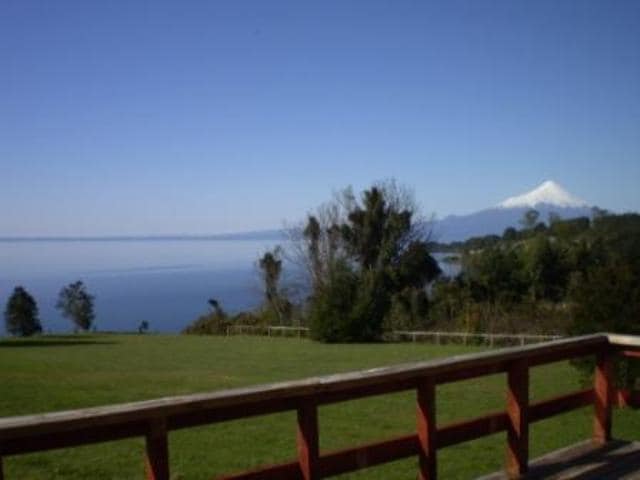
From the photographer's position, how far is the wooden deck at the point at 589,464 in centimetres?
616

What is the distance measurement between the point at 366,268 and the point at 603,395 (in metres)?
57.4

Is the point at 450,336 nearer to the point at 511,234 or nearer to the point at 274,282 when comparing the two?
the point at 274,282

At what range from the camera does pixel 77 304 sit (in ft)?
316

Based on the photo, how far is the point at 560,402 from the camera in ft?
22.4

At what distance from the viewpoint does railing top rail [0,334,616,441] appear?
362 centimetres

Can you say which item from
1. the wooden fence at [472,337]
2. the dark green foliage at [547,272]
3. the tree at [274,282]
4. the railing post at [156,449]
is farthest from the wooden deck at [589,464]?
the tree at [274,282]

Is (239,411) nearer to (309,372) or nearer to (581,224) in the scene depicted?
(309,372)

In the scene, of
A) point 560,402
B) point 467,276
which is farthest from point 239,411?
point 467,276

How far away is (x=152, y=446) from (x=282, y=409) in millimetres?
897

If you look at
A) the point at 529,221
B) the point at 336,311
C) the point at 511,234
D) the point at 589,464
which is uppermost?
the point at 529,221

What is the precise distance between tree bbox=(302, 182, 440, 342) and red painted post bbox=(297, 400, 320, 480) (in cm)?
3741

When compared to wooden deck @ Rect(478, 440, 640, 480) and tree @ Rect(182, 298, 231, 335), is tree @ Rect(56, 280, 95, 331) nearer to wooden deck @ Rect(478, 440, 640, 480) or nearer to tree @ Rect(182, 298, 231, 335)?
tree @ Rect(182, 298, 231, 335)

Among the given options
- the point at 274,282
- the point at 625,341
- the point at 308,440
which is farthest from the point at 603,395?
the point at 274,282

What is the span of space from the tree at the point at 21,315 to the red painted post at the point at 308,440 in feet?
247
